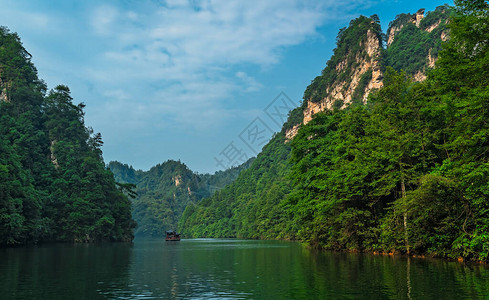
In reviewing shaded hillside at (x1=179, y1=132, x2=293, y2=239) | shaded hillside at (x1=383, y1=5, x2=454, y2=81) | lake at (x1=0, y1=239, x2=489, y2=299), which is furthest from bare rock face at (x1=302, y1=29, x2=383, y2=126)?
lake at (x1=0, y1=239, x2=489, y2=299)

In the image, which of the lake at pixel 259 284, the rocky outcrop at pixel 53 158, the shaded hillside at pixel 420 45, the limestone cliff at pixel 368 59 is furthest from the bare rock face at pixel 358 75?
the lake at pixel 259 284

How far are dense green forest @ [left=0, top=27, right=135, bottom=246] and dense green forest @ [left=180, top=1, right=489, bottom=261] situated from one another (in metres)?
50.1

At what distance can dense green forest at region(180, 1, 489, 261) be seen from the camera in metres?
25.2

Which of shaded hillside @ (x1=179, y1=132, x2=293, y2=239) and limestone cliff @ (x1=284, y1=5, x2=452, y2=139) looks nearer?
shaded hillside @ (x1=179, y1=132, x2=293, y2=239)

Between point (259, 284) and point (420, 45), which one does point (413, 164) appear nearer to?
point (259, 284)

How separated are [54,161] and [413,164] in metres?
87.5

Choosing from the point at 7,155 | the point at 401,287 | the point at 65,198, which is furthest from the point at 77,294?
the point at 65,198

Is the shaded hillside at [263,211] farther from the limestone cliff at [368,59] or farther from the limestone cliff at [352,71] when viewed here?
the limestone cliff at [352,71]

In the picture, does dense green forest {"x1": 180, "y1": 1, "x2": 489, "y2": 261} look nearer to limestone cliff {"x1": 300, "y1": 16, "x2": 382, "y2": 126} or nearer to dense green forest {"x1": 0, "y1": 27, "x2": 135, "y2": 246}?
dense green forest {"x1": 0, "y1": 27, "x2": 135, "y2": 246}

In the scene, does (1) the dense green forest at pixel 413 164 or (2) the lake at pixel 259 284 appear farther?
(1) the dense green forest at pixel 413 164

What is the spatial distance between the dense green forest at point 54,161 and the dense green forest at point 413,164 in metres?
50.1

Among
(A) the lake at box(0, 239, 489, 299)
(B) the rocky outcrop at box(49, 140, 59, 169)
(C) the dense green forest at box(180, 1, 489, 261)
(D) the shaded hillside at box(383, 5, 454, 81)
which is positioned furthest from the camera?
(D) the shaded hillside at box(383, 5, 454, 81)

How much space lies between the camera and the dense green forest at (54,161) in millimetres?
83375

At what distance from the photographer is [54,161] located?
9669 centimetres
